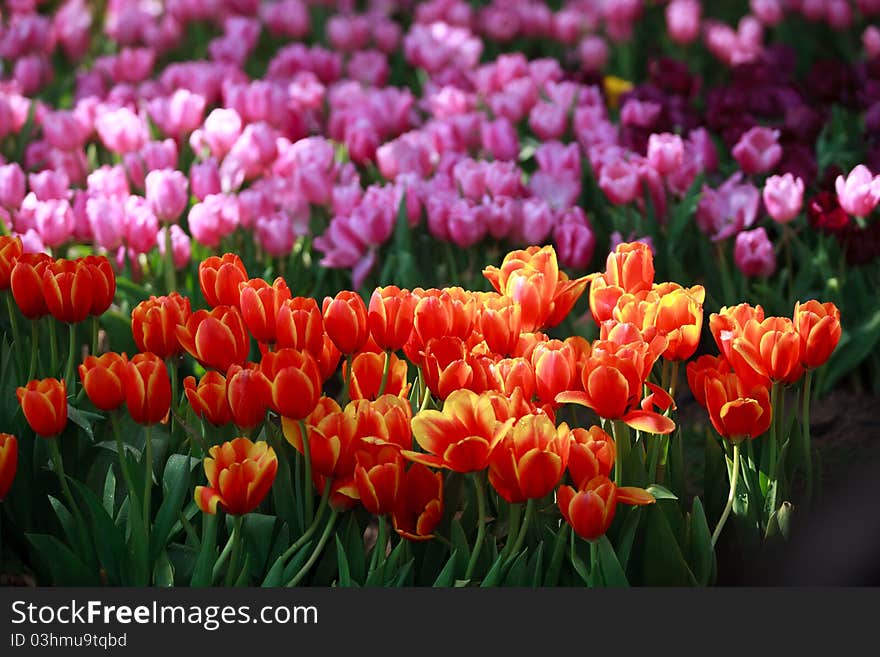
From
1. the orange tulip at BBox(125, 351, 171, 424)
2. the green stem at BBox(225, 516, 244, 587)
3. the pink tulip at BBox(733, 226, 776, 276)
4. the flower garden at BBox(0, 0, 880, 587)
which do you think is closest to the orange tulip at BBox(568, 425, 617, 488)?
the flower garden at BBox(0, 0, 880, 587)

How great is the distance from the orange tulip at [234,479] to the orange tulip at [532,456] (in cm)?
30

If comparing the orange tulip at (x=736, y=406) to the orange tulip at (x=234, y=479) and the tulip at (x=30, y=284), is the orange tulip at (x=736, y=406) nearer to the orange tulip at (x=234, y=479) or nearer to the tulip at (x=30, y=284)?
the orange tulip at (x=234, y=479)

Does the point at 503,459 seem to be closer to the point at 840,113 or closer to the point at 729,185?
the point at 729,185

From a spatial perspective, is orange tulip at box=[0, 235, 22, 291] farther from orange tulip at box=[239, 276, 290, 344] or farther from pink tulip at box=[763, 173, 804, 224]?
pink tulip at box=[763, 173, 804, 224]

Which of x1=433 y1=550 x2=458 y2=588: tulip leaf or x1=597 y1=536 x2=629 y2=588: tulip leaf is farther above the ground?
x1=597 y1=536 x2=629 y2=588: tulip leaf

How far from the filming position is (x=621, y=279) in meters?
2.10

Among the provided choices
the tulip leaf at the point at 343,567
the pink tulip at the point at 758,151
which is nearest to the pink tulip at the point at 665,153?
the pink tulip at the point at 758,151

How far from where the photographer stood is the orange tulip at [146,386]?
72.4 inches

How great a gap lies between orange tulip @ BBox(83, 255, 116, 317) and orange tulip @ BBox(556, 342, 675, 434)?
0.75 metres

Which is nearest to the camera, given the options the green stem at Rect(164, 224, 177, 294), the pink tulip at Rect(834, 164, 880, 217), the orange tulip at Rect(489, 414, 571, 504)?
the orange tulip at Rect(489, 414, 571, 504)

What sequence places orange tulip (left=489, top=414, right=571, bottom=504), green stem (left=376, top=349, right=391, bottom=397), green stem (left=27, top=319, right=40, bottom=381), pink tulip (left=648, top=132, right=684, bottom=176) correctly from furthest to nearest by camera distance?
pink tulip (left=648, top=132, right=684, bottom=176) → green stem (left=27, top=319, right=40, bottom=381) → green stem (left=376, top=349, right=391, bottom=397) → orange tulip (left=489, top=414, right=571, bottom=504)

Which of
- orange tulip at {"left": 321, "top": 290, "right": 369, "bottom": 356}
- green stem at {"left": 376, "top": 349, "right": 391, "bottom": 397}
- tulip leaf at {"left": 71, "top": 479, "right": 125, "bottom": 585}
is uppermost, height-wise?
orange tulip at {"left": 321, "top": 290, "right": 369, "bottom": 356}

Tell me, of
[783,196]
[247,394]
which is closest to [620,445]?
[247,394]

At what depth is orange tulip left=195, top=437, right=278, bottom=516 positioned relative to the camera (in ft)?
5.71
